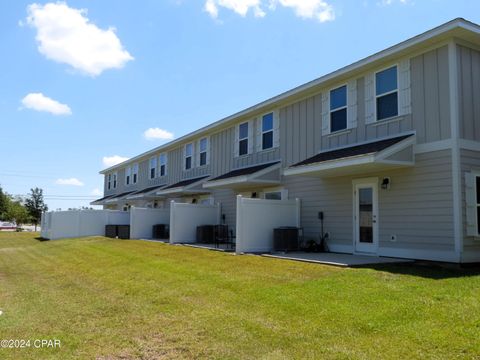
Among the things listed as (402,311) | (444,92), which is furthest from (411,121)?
(402,311)

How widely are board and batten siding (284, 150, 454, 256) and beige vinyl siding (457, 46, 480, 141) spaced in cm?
81

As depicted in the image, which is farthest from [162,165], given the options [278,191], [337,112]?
[337,112]

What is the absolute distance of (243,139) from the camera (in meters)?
17.6

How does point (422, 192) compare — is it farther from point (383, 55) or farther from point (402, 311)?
point (402, 311)

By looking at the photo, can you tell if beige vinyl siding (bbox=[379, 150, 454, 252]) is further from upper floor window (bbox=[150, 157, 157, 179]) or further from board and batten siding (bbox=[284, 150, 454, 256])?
upper floor window (bbox=[150, 157, 157, 179])

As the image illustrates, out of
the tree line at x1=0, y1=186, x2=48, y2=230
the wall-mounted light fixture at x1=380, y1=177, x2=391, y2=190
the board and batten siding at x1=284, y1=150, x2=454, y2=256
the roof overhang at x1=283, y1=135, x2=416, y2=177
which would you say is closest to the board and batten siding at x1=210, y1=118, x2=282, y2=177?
the board and batten siding at x1=284, y1=150, x2=454, y2=256

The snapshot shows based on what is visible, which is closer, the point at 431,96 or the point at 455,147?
the point at 455,147

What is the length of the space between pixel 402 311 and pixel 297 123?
9540 mm

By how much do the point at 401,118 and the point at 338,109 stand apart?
7.64 feet

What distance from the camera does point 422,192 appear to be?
10.1m

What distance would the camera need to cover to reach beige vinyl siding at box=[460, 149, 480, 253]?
934cm

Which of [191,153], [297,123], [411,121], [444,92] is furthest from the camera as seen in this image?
[191,153]

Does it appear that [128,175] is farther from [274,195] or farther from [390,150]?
[390,150]

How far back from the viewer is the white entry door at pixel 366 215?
11336mm
